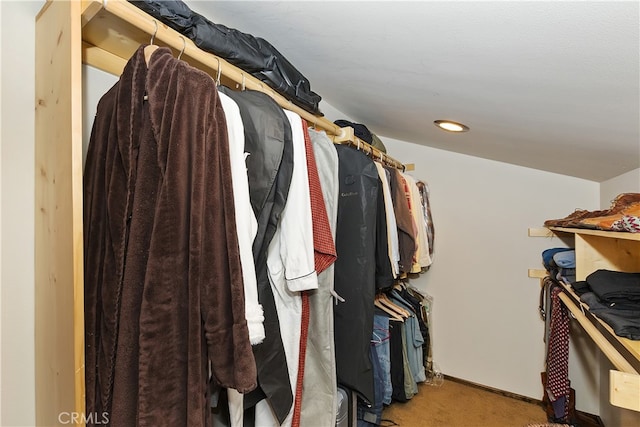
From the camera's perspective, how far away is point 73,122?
65cm

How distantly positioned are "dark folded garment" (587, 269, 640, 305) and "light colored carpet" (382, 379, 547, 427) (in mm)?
1273

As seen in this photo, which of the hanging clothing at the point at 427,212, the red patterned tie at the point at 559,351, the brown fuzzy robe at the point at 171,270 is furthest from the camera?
the hanging clothing at the point at 427,212

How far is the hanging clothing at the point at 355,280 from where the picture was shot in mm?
1339

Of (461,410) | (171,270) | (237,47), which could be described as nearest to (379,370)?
(461,410)

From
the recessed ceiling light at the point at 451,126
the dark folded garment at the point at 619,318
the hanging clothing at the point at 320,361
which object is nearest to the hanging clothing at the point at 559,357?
the dark folded garment at the point at 619,318

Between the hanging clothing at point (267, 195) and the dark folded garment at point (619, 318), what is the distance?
1037 mm

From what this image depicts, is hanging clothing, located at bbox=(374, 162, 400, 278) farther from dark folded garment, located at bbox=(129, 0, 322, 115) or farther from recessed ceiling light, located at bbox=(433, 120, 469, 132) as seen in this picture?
dark folded garment, located at bbox=(129, 0, 322, 115)

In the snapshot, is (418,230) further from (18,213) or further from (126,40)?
(18,213)

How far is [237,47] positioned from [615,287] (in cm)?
158

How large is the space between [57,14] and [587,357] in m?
2.96

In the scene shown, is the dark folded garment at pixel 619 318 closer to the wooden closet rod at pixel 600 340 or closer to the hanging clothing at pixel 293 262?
the wooden closet rod at pixel 600 340

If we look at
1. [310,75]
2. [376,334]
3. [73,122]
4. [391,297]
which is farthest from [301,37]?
[391,297]

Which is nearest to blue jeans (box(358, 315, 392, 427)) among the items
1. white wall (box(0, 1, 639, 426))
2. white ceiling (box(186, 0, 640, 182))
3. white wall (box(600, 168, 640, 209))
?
white wall (box(0, 1, 639, 426))

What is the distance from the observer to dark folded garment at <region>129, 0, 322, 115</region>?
0.87 m
